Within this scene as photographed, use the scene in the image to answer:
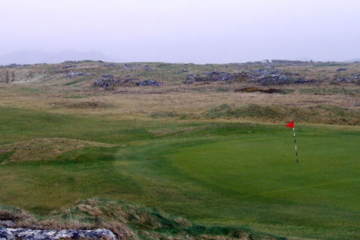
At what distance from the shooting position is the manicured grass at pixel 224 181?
A: 13.6 meters

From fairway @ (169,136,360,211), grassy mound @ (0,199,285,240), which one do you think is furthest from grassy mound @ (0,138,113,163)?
grassy mound @ (0,199,285,240)

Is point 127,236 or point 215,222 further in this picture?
point 215,222

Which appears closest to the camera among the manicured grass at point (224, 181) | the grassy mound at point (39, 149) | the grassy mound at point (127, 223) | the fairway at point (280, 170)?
the grassy mound at point (127, 223)

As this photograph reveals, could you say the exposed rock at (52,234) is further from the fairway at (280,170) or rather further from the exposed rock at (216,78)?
the exposed rock at (216,78)

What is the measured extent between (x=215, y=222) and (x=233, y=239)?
318 centimetres

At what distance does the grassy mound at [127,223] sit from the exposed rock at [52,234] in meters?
0.33

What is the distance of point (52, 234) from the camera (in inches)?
312

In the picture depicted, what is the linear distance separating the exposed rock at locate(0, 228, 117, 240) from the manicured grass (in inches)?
185

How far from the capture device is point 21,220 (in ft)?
30.2

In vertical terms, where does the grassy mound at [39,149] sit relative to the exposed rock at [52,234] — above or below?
below

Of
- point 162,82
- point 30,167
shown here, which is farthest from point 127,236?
point 162,82

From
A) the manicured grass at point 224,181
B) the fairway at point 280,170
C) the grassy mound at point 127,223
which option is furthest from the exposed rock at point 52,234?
the fairway at point 280,170

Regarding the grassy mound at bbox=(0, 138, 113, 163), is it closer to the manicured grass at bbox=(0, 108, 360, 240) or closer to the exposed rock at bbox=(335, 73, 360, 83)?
the manicured grass at bbox=(0, 108, 360, 240)

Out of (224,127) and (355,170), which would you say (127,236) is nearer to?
(355,170)
